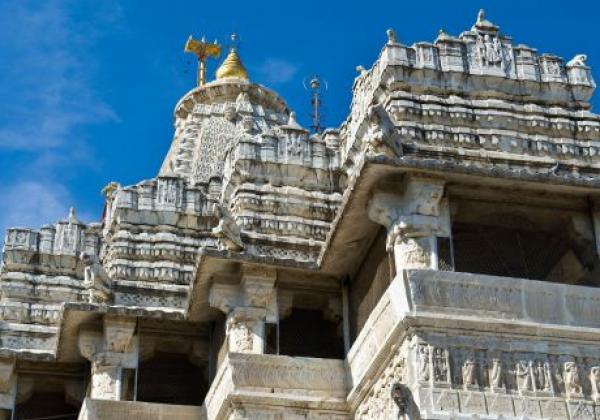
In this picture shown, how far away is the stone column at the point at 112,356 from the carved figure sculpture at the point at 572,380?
30.8 ft

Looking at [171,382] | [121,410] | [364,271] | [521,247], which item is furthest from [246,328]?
[521,247]

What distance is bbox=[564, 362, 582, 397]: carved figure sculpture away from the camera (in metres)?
16.9

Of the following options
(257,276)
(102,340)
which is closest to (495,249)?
(257,276)

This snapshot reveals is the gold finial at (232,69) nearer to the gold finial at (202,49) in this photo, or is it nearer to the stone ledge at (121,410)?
the gold finial at (202,49)

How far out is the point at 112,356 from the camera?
23.4 meters

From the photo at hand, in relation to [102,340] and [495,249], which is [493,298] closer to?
[495,249]

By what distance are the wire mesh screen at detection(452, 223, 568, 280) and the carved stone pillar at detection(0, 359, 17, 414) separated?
32.8 feet

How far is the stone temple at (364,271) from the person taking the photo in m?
17.3

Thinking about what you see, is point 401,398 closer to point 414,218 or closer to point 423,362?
point 423,362

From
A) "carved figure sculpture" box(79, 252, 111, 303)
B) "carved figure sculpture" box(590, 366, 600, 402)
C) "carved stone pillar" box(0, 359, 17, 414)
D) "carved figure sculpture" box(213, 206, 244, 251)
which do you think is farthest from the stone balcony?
"carved stone pillar" box(0, 359, 17, 414)

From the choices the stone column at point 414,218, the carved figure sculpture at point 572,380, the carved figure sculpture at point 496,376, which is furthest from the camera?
the stone column at point 414,218

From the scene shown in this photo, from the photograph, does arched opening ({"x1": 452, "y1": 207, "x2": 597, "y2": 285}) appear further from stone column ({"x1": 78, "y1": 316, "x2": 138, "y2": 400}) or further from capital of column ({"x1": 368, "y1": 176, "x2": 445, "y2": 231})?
stone column ({"x1": 78, "y1": 316, "x2": 138, "y2": 400})

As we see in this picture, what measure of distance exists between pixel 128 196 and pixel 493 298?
12.7 meters

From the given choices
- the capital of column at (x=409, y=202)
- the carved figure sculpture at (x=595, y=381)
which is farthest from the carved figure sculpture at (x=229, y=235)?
the carved figure sculpture at (x=595, y=381)
